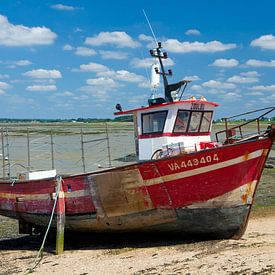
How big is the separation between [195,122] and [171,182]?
216cm

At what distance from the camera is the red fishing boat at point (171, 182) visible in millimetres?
9695

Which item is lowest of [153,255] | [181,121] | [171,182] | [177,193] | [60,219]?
[153,255]

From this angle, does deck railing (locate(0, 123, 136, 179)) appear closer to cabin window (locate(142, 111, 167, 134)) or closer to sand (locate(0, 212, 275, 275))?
cabin window (locate(142, 111, 167, 134))

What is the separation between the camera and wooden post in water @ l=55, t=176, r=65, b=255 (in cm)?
1128

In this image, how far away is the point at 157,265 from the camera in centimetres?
896

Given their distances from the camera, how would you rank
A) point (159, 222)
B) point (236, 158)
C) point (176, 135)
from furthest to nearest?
1. point (176, 135)
2. point (159, 222)
3. point (236, 158)

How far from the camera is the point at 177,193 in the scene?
33.1 ft

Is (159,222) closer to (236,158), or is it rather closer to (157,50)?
(236,158)

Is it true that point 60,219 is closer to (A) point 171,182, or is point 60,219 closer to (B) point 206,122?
(A) point 171,182

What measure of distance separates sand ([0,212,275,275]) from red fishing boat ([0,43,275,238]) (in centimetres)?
46

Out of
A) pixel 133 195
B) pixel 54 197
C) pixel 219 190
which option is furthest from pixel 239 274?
pixel 54 197

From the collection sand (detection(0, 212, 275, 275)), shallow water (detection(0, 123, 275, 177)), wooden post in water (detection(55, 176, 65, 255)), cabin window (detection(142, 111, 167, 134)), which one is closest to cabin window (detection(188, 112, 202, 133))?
cabin window (detection(142, 111, 167, 134))

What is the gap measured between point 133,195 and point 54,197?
2.22 m

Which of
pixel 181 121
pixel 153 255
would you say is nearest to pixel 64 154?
pixel 181 121
